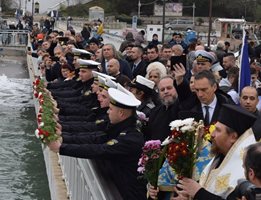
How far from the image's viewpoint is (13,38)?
43000 millimetres

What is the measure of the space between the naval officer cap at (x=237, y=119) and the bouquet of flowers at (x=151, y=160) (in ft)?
1.85

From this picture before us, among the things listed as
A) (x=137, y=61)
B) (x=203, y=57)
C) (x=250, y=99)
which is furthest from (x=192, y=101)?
(x=137, y=61)

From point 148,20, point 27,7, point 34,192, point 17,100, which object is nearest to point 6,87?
point 17,100

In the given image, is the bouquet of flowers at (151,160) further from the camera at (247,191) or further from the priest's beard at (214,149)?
the camera at (247,191)

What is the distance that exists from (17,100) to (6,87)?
11.2ft

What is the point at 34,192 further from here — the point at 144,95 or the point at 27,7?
the point at 27,7

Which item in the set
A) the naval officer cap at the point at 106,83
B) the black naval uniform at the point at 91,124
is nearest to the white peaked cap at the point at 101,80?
the naval officer cap at the point at 106,83

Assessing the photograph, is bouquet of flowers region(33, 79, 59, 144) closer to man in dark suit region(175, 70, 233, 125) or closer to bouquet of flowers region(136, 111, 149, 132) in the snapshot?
bouquet of flowers region(136, 111, 149, 132)

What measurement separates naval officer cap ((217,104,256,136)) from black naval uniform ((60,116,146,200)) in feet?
3.24

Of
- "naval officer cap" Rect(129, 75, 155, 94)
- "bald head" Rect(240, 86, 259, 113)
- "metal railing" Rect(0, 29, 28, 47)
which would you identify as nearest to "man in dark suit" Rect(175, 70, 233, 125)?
"bald head" Rect(240, 86, 259, 113)

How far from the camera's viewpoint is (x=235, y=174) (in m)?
3.95

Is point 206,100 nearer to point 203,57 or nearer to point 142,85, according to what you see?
point 142,85

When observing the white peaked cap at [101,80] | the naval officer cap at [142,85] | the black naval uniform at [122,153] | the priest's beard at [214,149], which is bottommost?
the black naval uniform at [122,153]

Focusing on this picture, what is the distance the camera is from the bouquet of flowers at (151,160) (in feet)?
14.9
